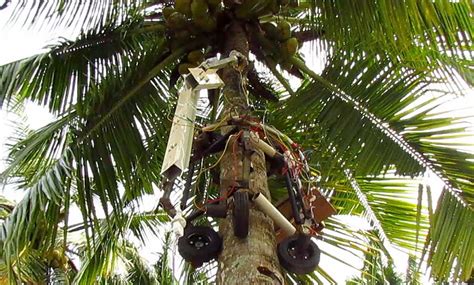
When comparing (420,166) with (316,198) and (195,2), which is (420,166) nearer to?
(316,198)

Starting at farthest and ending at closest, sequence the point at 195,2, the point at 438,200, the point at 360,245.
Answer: the point at 360,245 < the point at 195,2 < the point at 438,200

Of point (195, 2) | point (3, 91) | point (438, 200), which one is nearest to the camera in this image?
point (438, 200)

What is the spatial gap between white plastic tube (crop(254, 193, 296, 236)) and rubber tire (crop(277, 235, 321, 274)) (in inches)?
3.2

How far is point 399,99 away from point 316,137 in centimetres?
61

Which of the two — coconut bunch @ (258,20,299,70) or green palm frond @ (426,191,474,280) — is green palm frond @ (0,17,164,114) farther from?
green palm frond @ (426,191,474,280)

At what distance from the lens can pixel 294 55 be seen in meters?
4.18

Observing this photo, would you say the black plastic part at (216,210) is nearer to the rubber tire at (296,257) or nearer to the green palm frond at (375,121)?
the rubber tire at (296,257)

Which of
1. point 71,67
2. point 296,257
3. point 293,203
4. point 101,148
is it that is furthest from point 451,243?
point 71,67

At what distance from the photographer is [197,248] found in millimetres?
2523

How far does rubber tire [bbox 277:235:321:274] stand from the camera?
2512mm

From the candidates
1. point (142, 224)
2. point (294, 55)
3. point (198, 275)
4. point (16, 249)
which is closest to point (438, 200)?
point (294, 55)

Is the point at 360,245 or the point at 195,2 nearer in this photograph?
the point at 195,2

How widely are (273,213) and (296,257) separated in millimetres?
203

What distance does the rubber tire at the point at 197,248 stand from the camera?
2.52 m
